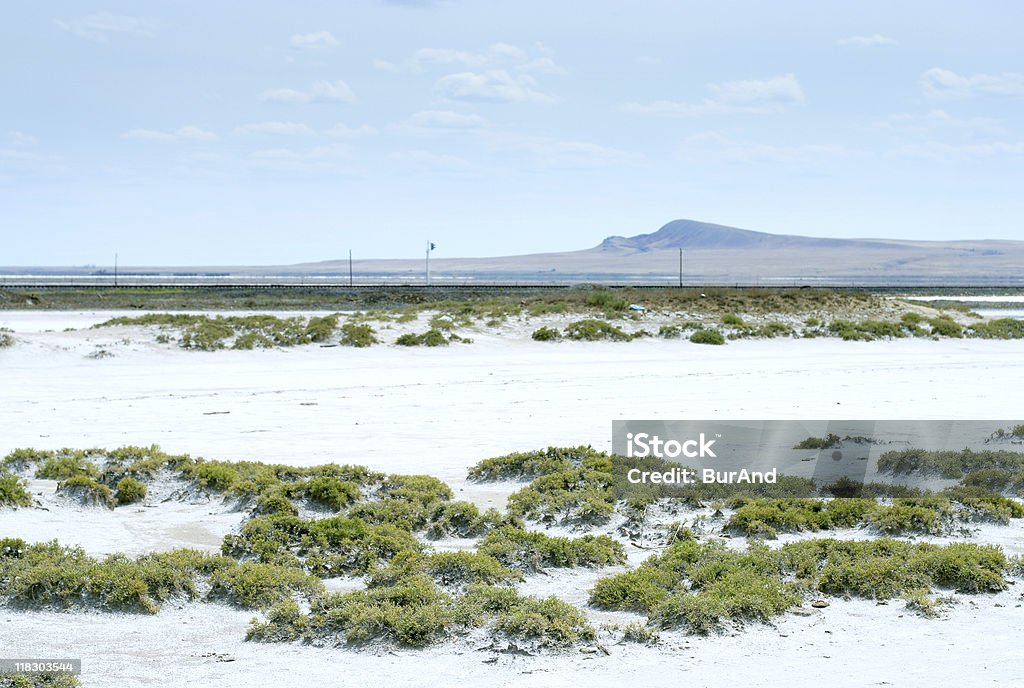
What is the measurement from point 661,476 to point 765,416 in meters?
A: 6.41

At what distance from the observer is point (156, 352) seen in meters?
31.9

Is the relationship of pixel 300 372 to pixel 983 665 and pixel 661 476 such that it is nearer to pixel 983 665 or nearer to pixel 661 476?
pixel 661 476

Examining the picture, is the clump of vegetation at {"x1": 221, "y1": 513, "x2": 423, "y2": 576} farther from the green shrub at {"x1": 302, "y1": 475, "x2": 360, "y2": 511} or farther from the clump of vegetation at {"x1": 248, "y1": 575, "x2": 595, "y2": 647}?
the clump of vegetation at {"x1": 248, "y1": 575, "x2": 595, "y2": 647}

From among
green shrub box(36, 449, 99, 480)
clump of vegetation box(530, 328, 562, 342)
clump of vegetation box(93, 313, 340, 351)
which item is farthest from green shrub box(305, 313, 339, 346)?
green shrub box(36, 449, 99, 480)

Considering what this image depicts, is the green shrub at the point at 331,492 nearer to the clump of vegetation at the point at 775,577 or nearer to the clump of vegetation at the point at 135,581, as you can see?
the clump of vegetation at the point at 135,581

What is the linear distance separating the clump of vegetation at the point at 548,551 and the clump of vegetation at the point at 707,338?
2855 centimetres

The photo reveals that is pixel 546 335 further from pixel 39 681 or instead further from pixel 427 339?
pixel 39 681

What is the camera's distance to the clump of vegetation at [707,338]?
123ft

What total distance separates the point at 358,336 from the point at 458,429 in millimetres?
18537

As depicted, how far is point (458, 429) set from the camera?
16906 millimetres

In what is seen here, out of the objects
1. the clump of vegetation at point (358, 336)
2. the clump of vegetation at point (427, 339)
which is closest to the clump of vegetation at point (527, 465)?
the clump of vegetation at point (427, 339)

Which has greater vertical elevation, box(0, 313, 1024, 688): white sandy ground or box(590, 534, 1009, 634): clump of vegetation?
box(590, 534, 1009, 634): clump of vegetation

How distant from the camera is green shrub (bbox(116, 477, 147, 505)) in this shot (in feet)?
37.8

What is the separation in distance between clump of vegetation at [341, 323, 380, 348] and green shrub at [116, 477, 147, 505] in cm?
2256
